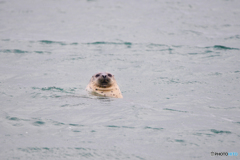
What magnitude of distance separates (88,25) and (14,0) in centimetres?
811

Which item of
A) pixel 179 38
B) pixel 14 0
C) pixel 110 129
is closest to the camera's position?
pixel 110 129

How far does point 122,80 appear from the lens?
36.1 feet

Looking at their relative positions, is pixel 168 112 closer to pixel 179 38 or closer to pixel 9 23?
pixel 179 38

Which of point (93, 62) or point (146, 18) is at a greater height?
point (146, 18)

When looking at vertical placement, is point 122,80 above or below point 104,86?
below

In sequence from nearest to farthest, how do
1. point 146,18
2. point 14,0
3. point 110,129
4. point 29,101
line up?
point 110,129
point 29,101
point 146,18
point 14,0

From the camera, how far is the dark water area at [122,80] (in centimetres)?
605

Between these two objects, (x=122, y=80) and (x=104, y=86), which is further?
(x=122, y=80)

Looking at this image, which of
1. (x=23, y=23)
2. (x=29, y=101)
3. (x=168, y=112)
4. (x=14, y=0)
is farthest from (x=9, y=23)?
(x=168, y=112)

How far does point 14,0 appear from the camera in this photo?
2392cm

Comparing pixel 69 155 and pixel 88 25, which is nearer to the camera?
pixel 69 155

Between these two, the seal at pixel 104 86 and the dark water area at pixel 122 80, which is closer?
the dark water area at pixel 122 80

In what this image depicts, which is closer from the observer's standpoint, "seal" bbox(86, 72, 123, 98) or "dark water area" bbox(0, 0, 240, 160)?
"dark water area" bbox(0, 0, 240, 160)

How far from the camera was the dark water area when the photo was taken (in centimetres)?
605
